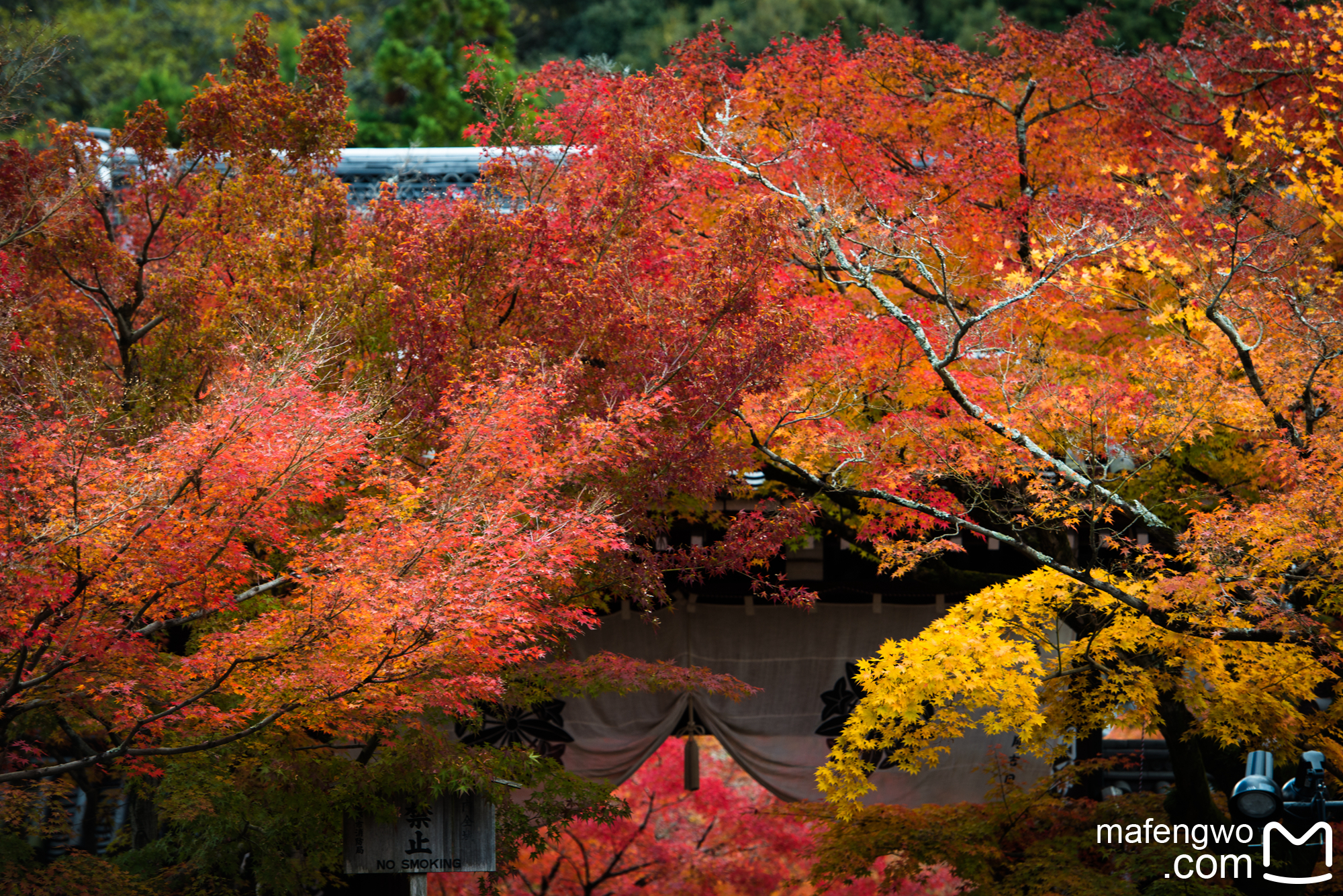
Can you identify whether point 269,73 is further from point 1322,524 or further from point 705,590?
point 1322,524

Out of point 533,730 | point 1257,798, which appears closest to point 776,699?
point 533,730

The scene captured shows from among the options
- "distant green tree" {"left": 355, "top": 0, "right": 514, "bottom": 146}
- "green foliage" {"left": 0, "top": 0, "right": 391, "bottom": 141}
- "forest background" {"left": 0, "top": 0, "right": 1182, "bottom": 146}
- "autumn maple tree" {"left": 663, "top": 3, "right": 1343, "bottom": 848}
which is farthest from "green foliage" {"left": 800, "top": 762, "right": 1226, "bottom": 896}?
"green foliage" {"left": 0, "top": 0, "right": 391, "bottom": 141}

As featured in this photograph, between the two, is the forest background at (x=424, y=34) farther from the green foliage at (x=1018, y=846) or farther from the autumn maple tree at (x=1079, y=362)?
the green foliage at (x=1018, y=846)

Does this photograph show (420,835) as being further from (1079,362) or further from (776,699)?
(1079,362)

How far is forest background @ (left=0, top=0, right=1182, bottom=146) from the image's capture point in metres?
29.9

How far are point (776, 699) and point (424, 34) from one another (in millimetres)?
24171

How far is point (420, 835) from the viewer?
9547mm

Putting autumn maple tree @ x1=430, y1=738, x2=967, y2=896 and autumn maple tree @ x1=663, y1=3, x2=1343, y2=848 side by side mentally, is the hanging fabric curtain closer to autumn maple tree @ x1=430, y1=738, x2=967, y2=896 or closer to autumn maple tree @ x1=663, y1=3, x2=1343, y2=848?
autumn maple tree @ x1=430, y1=738, x2=967, y2=896

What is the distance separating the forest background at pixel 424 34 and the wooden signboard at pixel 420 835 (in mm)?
19752

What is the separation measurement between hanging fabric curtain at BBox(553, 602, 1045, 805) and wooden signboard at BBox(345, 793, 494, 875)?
517 cm

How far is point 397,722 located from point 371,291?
153 inches

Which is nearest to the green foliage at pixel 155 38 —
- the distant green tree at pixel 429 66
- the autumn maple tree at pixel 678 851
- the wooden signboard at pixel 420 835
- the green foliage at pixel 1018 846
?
the distant green tree at pixel 429 66

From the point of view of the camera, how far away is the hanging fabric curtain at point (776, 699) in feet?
48.5

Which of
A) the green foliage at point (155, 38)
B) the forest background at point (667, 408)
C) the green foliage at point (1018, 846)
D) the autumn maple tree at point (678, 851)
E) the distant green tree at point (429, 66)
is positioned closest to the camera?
the forest background at point (667, 408)
